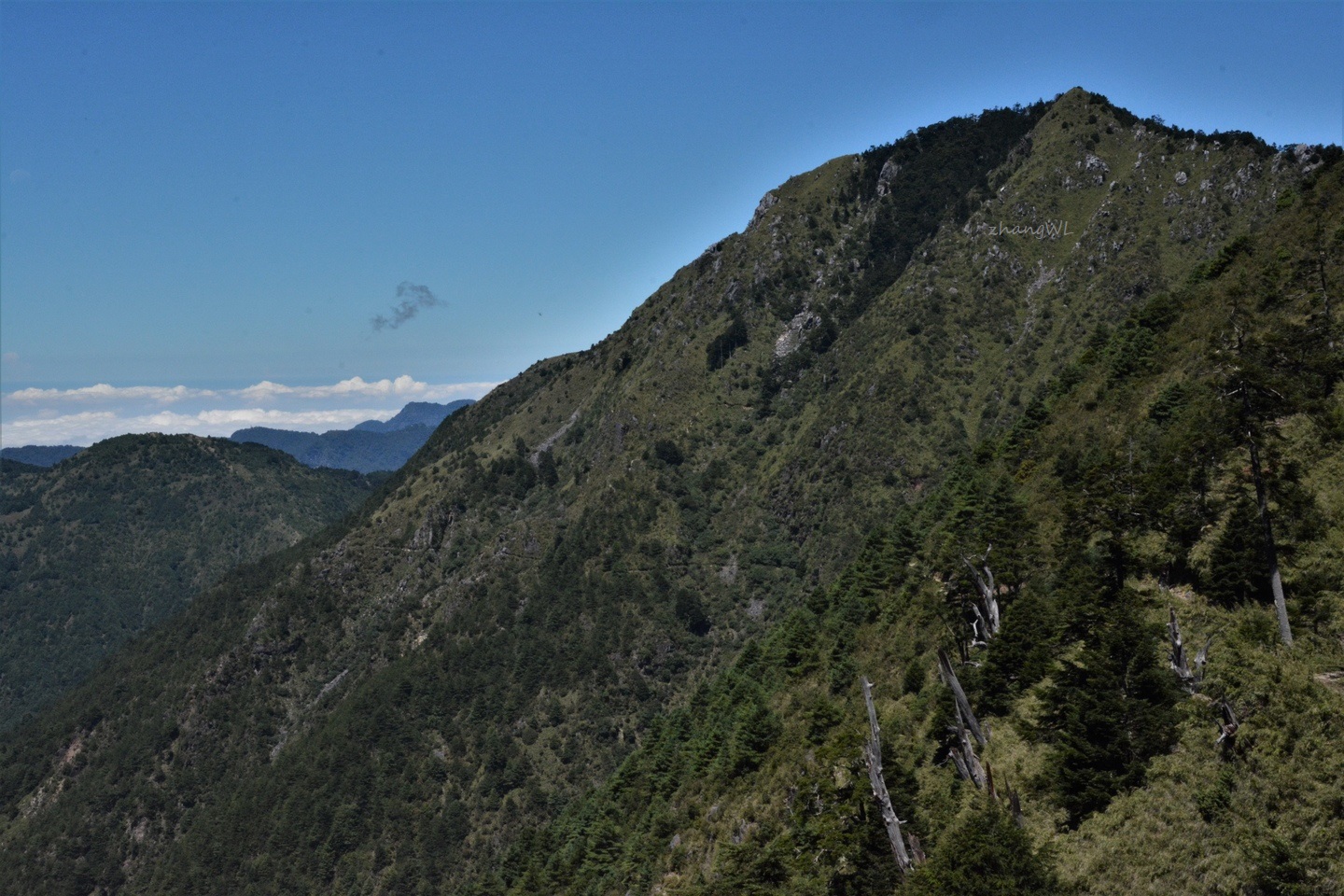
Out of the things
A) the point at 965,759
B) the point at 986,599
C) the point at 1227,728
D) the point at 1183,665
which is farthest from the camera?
the point at 986,599

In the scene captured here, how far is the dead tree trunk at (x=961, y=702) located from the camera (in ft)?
121

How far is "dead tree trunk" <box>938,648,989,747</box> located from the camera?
121 feet

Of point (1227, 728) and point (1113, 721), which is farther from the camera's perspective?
point (1113, 721)

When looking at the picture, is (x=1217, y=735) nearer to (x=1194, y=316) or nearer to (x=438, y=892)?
(x=1194, y=316)

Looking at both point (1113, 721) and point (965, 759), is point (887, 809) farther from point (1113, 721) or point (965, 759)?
point (1113, 721)

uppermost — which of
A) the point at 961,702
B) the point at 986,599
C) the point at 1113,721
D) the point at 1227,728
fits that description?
the point at 986,599

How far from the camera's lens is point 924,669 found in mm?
55625

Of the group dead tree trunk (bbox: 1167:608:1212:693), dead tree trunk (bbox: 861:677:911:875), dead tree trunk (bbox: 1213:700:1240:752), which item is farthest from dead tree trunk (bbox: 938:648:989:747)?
dead tree trunk (bbox: 1213:700:1240:752)

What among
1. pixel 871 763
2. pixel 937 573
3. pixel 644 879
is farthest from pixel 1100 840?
pixel 644 879

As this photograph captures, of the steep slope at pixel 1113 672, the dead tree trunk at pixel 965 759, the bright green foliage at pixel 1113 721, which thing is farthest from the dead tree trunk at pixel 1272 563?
the dead tree trunk at pixel 965 759

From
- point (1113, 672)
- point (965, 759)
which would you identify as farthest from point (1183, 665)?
point (965, 759)

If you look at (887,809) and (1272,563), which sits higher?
(1272,563)

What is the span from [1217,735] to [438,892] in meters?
150

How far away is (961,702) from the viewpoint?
3816cm
